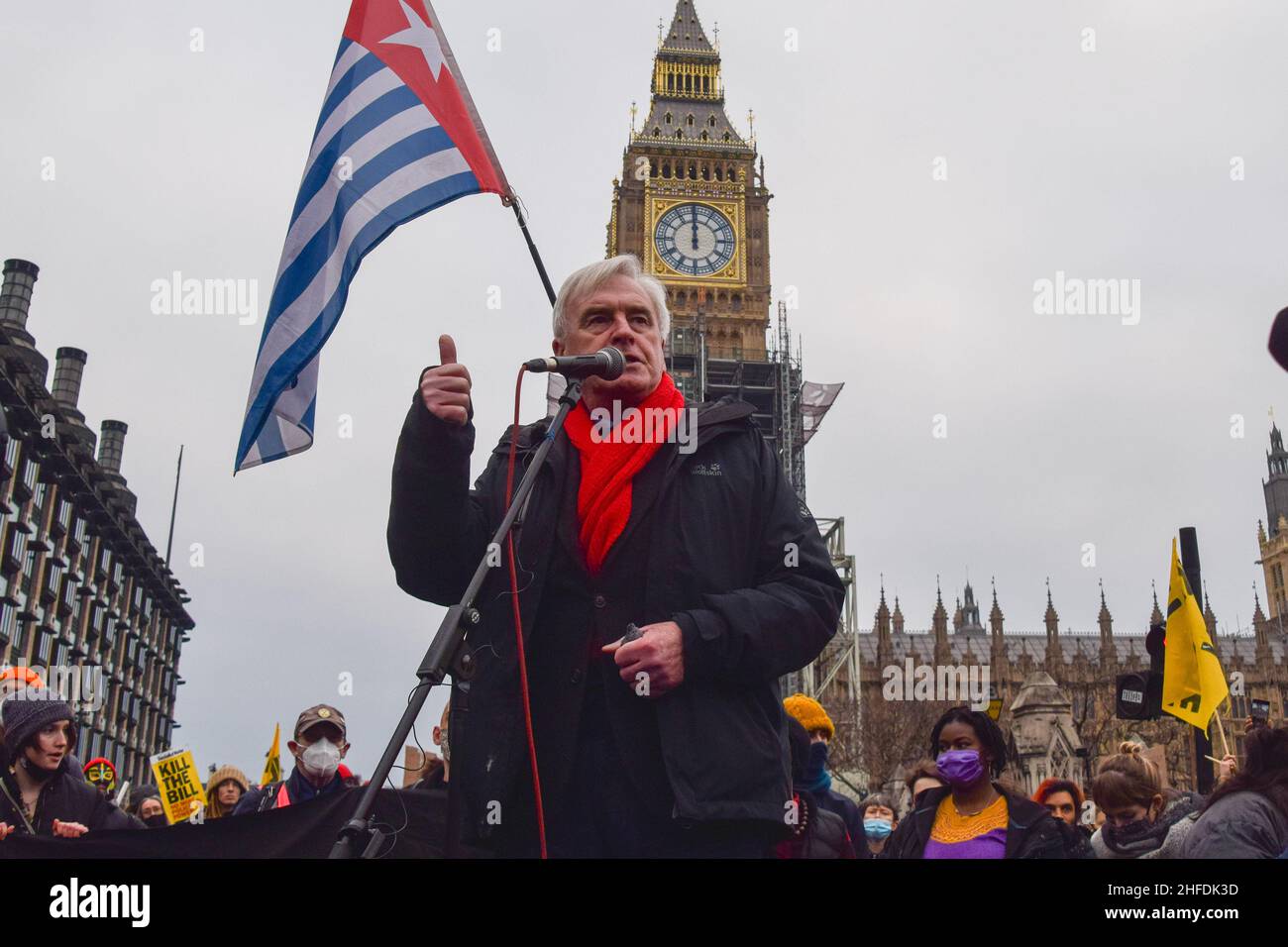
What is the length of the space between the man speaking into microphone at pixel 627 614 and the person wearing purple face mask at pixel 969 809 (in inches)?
100

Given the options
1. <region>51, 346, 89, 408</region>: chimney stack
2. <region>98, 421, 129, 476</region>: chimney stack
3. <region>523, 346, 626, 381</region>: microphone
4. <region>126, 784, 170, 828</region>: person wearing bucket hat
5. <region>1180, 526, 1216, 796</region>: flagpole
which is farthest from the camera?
<region>98, 421, 129, 476</region>: chimney stack

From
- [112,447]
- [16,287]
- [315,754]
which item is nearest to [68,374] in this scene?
[16,287]

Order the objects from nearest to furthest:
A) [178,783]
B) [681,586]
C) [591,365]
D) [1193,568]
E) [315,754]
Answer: [681,586] < [591,365] < [315,754] < [1193,568] < [178,783]

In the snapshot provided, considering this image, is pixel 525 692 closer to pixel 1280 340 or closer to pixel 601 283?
pixel 601 283

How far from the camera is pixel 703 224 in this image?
63875 mm

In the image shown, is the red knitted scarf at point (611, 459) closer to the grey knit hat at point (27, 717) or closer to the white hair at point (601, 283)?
the white hair at point (601, 283)

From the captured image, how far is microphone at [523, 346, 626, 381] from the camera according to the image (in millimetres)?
2791

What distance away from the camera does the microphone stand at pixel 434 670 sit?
230cm

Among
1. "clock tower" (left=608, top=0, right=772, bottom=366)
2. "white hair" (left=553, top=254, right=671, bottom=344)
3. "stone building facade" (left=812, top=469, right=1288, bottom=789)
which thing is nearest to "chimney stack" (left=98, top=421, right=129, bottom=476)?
"clock tower" (left=608, top=0, right=772, bottom=366)

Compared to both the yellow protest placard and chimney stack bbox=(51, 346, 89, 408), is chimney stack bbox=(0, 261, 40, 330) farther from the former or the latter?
the yellow protest placard

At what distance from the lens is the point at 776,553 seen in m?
2.86

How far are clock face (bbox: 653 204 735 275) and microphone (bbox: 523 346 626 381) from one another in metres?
61.4

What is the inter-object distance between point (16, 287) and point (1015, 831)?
193 feet

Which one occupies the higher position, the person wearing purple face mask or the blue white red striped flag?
the blue white red striped flag
